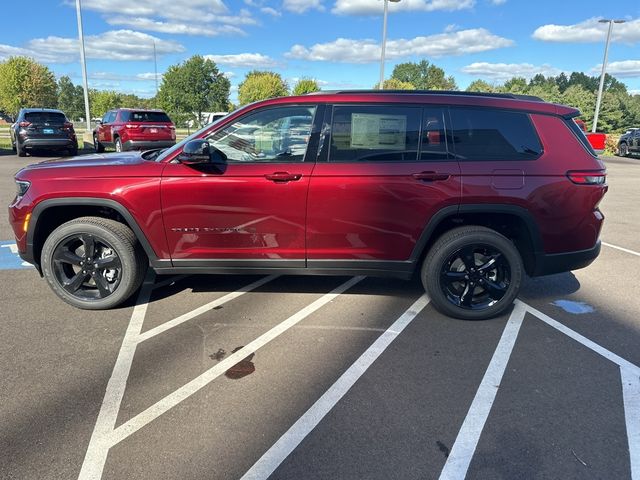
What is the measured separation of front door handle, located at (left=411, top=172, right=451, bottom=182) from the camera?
3.78 metres

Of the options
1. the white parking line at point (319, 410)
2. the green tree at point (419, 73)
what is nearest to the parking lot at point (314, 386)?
the white parking line at point (319, 410)

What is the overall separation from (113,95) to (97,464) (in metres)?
92.5

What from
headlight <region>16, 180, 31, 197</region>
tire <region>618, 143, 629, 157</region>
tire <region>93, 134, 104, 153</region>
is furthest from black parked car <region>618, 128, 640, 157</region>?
headlight <region>16, 180, 31, 197</region>

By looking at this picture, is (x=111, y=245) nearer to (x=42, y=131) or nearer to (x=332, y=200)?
(x=332, y=200)

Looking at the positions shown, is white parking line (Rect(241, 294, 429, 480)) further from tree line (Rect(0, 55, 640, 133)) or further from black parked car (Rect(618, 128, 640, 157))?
tree line (Rect(0, 55, 640, 133))

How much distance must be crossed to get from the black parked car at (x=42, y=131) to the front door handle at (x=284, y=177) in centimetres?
1596

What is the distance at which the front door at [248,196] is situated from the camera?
12.5 ft

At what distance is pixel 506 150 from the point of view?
3.88m

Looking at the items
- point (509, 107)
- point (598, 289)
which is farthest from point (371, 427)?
point (598, 289)

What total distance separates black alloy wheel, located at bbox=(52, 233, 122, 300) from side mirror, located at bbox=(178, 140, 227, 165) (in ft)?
3.42

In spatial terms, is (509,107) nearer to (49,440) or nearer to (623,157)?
(49,440)

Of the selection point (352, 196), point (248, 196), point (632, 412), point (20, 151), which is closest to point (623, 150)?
point (352, 196)

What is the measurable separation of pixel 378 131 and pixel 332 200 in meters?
0.68

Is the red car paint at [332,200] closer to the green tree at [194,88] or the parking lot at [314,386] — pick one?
the parking lot at [314,386]
